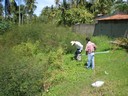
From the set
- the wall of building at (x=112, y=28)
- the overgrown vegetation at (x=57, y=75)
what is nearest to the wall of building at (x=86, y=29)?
the wall of building at (x=112, y=28)

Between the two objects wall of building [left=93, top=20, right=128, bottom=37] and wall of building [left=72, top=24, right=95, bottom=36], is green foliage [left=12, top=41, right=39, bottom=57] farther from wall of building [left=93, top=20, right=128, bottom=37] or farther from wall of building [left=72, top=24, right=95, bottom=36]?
wall of building [left=72, top=24, right=95, bottom=36]

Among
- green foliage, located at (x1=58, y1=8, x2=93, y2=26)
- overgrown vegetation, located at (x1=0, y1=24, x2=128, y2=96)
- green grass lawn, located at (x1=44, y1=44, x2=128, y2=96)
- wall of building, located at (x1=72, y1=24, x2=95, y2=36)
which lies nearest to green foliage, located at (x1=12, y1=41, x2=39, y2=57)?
overgrown vegetation, located at (x1=0, y1=24, x2=128, y2=96)

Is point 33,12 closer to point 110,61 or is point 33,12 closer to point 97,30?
point 97,30

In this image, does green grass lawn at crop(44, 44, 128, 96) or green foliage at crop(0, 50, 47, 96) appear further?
green foliage at crop(0, 50, 47, 96)

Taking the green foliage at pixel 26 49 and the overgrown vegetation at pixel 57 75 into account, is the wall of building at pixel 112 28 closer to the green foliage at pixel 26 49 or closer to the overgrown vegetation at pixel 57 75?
the overgrown vegetation at pixel 57 75

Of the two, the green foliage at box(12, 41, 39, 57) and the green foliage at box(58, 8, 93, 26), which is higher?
the green foliage at box(58, 8, 93, 26)

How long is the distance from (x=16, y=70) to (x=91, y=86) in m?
3.19

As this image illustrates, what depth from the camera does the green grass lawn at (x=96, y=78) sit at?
40.1 ft

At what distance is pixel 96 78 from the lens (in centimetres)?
1394

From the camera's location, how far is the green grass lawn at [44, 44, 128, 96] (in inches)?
482

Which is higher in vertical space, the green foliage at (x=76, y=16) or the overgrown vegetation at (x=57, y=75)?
the green foliage at (x=76, y=16)

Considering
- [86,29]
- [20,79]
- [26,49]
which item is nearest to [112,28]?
[86,29]

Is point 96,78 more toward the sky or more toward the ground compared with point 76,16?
more toward the ground

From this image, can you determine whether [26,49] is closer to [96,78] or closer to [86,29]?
[96,78]
